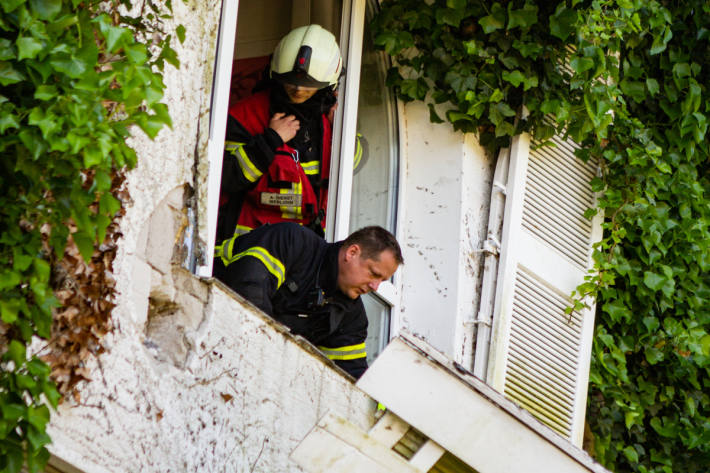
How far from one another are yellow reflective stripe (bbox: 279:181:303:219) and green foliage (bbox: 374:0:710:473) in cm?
84

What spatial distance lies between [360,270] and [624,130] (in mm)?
1928

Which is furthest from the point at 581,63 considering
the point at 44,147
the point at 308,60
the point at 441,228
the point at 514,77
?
the point at 44,147

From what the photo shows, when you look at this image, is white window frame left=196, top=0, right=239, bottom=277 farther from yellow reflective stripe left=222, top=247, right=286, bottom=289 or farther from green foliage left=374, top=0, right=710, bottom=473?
green foliage left=374, top=0, right=710, bottom=473

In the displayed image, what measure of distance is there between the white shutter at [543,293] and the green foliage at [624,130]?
120 millimetres

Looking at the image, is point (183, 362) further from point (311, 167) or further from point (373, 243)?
point (311, 167)

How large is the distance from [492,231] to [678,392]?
1.43 m

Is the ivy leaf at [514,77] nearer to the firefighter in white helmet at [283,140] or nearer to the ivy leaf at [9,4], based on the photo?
the firefighter in white helmet at [283,140]

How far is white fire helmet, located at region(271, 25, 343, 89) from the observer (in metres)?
5.13

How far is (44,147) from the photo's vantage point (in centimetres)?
262

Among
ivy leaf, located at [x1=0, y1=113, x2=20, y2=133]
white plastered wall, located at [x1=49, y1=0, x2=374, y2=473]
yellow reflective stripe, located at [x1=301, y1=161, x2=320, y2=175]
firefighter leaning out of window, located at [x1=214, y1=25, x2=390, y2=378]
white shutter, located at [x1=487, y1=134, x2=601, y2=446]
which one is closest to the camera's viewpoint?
ivy leaf, located at [x1=0, y1=113, x2=20, y2=133]

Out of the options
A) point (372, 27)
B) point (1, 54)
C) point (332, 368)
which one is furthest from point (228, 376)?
point (372, 27)

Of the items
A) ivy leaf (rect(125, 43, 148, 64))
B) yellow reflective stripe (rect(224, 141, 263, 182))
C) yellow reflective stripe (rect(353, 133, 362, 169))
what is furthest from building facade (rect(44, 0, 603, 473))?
ivy leaf (rect(125, 43, 148, 64))

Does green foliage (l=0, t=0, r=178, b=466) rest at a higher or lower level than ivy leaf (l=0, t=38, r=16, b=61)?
lower

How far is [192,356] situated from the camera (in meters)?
3.72
